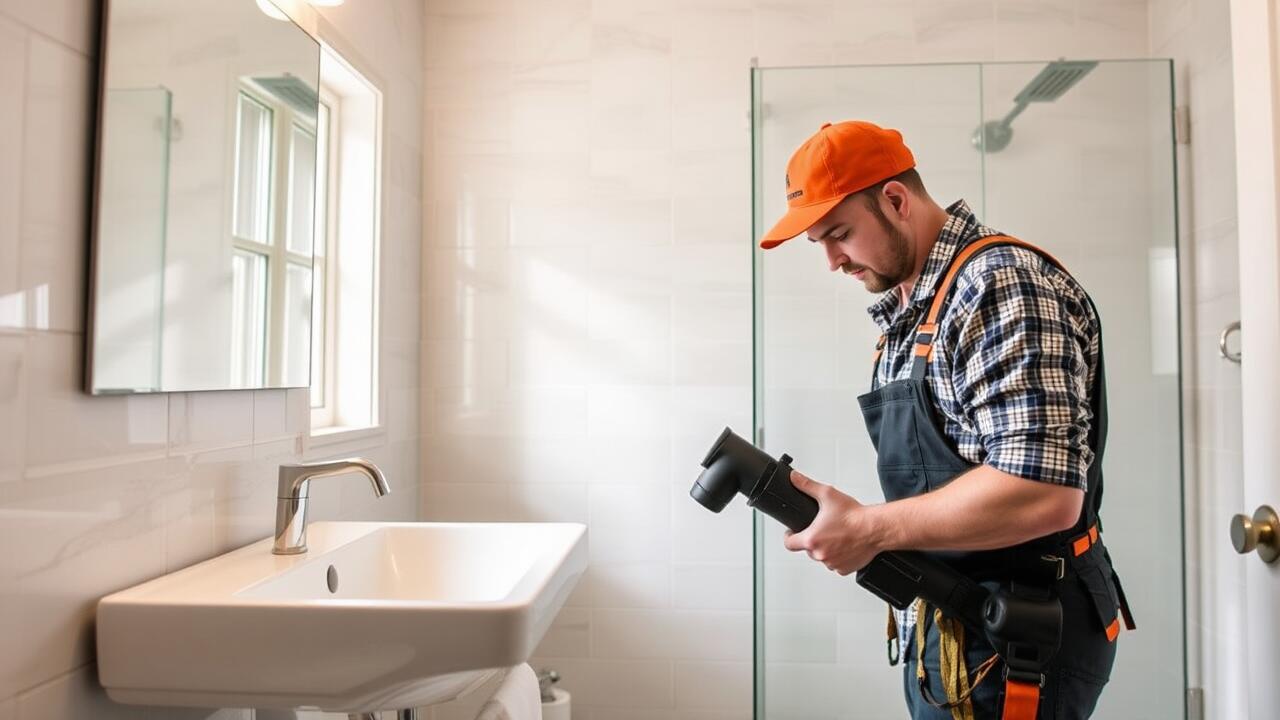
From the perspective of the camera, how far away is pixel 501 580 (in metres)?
1.46

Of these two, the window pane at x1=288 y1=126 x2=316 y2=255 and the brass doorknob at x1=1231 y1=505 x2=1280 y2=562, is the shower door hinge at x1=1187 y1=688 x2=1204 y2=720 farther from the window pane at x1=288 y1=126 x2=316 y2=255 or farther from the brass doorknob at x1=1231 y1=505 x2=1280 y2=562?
the window pane at x1=288 y1=126 x2=316 y2=255

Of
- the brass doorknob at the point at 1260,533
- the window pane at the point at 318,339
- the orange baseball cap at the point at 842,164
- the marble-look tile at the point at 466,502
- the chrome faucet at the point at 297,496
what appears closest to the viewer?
the brass doorknob at the point at 1260,533

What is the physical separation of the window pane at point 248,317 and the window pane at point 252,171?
1.8 inches

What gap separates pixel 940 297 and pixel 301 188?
3.78ft

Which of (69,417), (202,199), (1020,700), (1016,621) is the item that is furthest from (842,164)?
(69,417)

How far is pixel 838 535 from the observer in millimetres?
1129

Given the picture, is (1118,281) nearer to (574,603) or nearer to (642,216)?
(642,216)

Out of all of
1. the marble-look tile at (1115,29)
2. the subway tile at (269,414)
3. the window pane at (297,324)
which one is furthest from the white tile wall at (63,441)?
the marble-look tile at (1115,29)

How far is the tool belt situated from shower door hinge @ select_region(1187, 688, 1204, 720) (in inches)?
29.2

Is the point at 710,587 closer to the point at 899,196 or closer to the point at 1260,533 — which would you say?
the point at 899,196

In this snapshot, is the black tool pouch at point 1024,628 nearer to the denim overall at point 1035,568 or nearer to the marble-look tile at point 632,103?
the denim overall at point 1035,568

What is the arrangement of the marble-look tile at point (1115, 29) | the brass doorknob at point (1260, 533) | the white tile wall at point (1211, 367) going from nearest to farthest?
1. the brass doorknob at point (1260, 533)
2. the white tile wall at point (1211, 367)
3. the marble-look tile at point (1115, 29)

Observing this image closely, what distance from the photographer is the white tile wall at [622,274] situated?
2270 millimetres

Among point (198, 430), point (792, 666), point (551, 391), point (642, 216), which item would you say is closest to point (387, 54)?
point (642, 216)
